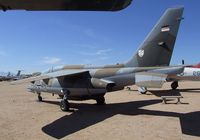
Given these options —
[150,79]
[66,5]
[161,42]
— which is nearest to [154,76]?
[150,79]

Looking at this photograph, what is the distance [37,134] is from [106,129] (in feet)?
9.08

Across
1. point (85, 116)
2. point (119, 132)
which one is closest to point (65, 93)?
point (85, 116)

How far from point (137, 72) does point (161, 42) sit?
7.16ft

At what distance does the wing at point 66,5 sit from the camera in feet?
6.78

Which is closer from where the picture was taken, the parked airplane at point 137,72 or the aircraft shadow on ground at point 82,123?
the aircraft shadow on ground at point 82,123

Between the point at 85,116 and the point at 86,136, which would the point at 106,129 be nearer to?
the point at 86,136

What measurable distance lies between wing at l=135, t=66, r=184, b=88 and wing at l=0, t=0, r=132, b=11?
11096 mm

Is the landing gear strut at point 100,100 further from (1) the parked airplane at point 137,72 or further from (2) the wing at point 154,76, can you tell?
(2) the wing at point 154,76

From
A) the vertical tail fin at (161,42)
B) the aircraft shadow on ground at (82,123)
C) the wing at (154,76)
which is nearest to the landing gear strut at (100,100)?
the aircraft shadow on ground at (82,123)

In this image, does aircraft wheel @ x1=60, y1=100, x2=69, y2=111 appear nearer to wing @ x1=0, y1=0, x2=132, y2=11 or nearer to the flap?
the flap

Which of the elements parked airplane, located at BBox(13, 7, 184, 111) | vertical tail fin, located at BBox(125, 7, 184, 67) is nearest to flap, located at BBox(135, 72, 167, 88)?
parked airplane, located at BBox(13, 7, 184, 111)

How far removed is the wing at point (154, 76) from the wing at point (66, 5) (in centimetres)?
1110

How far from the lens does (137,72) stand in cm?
1526

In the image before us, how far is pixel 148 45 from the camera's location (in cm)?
1552
